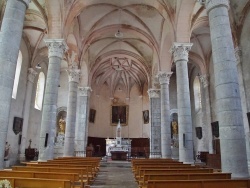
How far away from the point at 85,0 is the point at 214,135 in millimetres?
14125

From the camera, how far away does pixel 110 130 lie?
95.9 feet

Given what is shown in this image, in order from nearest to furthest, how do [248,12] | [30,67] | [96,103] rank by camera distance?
[248,12]
[30,67]
[96,103]

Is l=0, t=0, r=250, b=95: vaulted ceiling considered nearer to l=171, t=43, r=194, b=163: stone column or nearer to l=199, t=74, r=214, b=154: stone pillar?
l=171, t=43, r=194, b=163: stone column

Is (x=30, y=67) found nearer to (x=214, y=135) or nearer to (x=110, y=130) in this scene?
(x=110, y=130)

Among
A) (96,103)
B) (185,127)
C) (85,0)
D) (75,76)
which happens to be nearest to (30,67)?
(75,76)

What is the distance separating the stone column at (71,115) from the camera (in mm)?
14711

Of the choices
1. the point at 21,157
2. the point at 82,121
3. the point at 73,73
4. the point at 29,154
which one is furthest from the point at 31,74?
the point at 21,157

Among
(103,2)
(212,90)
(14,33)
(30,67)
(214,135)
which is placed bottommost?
(214,135)

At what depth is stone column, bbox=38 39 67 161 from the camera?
9.99m

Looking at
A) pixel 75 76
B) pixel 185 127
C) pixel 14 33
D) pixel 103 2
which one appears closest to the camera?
pixel 14 33

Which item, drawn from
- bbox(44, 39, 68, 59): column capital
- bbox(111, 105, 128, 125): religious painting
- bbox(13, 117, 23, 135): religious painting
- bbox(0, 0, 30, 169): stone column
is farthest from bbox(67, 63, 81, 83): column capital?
bbox(111, 105, 128, 125): religious painting

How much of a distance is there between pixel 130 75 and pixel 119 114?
5.77m

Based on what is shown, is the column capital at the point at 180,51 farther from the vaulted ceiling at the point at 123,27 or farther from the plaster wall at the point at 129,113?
the plaster wall at the point at 129,113

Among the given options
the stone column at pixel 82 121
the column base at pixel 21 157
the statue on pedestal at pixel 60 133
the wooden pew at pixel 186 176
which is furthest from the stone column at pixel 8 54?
the statue on pedestal at pixel 60 133
